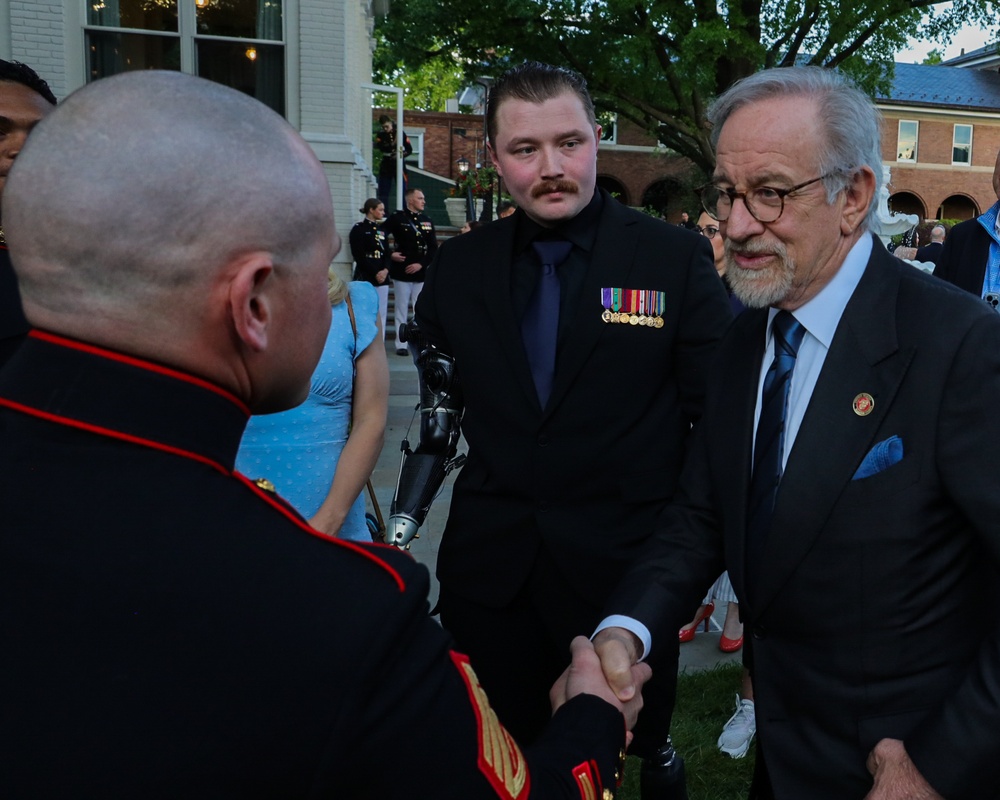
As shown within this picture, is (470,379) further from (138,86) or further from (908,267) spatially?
(138,86)

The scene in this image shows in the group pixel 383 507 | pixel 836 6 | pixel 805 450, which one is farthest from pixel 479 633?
pixel 836 6

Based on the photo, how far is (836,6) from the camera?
57.9ft

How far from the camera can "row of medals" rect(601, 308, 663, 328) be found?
259 centimetres

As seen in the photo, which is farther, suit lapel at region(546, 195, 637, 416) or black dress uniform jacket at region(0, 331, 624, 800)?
suit lapel at region(546, 195, 637, 416)

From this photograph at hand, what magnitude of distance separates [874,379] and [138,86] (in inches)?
53.2

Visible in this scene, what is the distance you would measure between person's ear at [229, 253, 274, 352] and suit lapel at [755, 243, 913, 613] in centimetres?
111

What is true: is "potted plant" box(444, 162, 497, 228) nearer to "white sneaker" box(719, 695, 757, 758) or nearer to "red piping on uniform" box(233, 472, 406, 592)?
"white sneaker" box(719, 695, 757, 758)

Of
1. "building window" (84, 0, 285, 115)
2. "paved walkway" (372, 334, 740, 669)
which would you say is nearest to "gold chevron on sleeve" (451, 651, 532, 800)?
"paved walkway" (372, 334, 740, 669)

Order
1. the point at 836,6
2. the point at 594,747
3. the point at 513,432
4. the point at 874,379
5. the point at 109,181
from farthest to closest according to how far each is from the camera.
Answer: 1. the point at 836,6
2. the point at 513,432
3. the point at 874,379
4. the point at 594,747
5. the point at 109,181

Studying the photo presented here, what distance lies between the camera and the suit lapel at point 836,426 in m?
1.73

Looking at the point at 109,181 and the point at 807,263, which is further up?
the point at 109,181

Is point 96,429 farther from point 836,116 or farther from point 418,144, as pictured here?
point 418,144

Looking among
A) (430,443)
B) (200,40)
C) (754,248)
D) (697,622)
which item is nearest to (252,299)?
(754,248)

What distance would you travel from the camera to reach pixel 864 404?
5.73 feet
